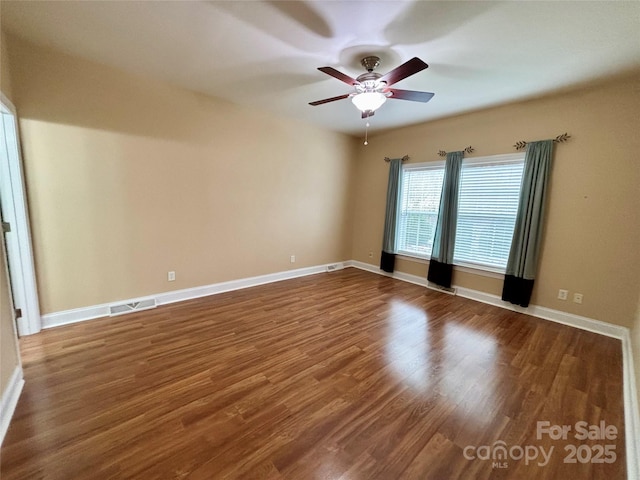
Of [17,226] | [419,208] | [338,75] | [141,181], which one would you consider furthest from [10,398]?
[419,208]

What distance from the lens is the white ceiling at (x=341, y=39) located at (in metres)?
1.76

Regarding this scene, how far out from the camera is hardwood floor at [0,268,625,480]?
1.33 metres

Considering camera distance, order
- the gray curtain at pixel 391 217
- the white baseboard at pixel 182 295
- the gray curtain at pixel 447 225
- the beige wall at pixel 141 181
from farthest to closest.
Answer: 1. the gray curtain at pixel 391 217
2. the gray curtain at pixel 447 225
3. the white baseboard at pixel 182 295
4. the beige wall at pixel 141 181

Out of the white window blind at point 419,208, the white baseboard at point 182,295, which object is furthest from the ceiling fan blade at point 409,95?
the white baseboard at point 182,295

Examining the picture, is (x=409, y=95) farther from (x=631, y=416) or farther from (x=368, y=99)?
(x=631, y=416)

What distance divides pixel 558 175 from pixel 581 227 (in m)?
0.67

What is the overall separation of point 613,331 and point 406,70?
3.57 m

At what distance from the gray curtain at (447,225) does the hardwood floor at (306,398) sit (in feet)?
3.70

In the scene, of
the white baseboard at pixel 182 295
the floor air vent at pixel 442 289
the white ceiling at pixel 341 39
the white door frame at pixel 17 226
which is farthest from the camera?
the floor air vent at pixel 442 289

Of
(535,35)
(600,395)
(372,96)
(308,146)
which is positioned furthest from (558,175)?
(308,146)

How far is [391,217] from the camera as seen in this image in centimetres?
477

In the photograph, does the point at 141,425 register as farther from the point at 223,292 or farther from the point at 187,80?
the point at 187,80

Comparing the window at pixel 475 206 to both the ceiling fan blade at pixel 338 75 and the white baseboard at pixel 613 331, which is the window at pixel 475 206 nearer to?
the white baseboard at pixel 613 331

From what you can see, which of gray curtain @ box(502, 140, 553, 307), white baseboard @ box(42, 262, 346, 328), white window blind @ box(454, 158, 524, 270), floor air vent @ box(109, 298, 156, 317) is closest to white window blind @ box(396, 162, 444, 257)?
white window blind @ box(454, 158, 524, 270)
